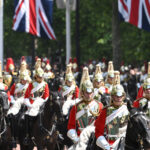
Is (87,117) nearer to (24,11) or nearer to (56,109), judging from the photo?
(56,109)

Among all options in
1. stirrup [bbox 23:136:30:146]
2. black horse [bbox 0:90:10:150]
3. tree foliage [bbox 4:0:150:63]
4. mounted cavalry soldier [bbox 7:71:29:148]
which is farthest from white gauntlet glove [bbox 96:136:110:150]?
tree foliage [bbox 4:0:150:63]

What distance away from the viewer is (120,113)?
812cm

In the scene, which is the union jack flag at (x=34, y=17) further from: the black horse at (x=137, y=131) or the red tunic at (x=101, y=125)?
the black horse at (x=137, y=131)

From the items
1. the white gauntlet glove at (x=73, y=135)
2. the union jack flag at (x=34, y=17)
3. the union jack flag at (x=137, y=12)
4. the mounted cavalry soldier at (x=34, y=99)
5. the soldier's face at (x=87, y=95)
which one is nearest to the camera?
the white gauntlet glove at (x=73, y=135)

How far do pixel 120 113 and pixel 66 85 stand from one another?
274 inches

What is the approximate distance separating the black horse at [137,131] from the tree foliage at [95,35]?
77.5 ft

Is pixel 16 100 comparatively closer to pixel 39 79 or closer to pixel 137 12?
pixel 39 79

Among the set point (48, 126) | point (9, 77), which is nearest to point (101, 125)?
point (48, 126)

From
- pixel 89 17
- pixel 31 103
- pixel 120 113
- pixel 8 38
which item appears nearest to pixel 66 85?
pixel 31 103

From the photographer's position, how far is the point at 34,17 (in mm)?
21266

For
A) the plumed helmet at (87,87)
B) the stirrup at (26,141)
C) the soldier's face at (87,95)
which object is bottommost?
the stirrup at (26,141)

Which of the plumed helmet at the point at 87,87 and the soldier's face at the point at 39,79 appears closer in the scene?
the plumed helmet at the point at 87,87

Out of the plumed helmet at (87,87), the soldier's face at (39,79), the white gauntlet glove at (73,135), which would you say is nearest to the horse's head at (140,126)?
the white gauntlet glove at (73,135)

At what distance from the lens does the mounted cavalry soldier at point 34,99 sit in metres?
13.0
